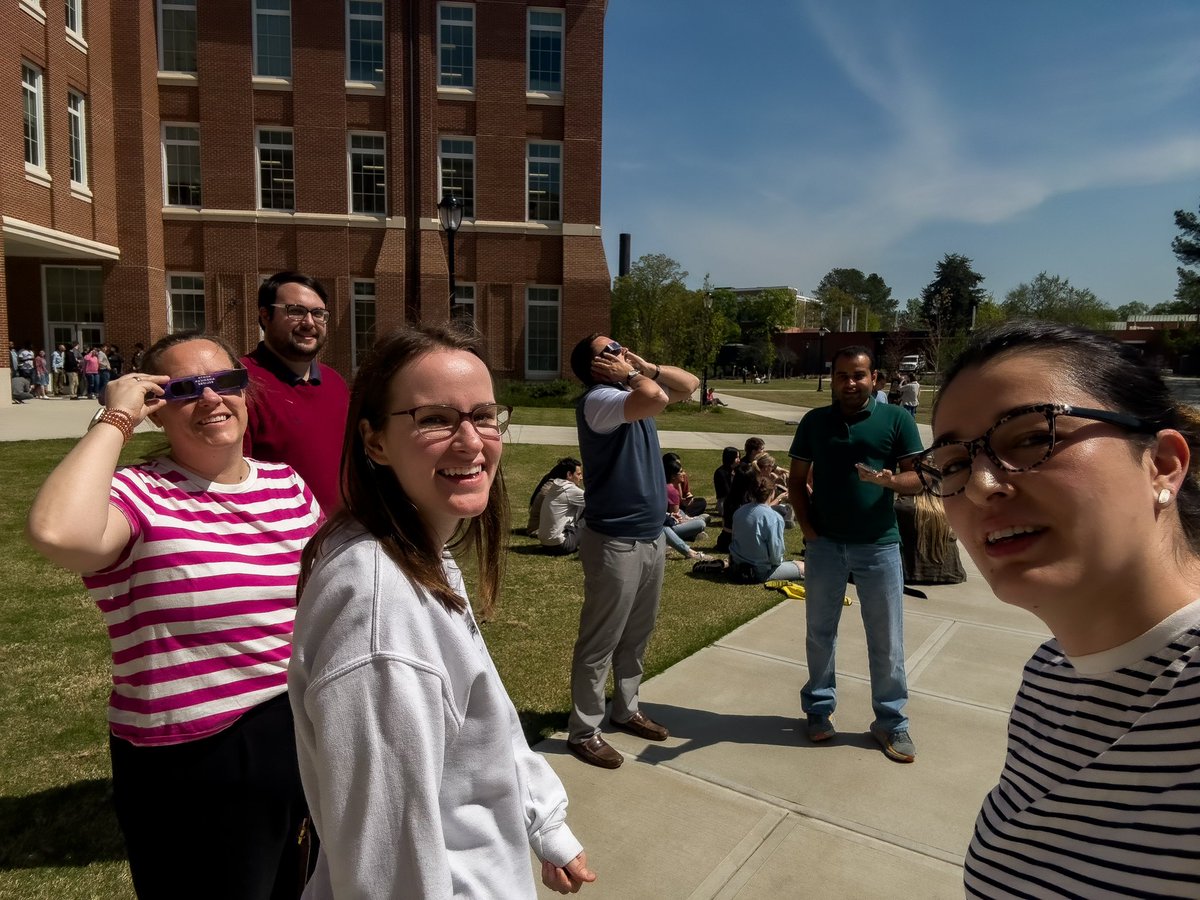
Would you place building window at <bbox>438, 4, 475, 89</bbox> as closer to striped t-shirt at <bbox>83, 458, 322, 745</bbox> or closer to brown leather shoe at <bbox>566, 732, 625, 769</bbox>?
brown leather shoe at <bbox>566, 732, 625, 769</bbox>


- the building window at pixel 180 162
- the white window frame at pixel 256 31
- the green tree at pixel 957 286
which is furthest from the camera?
the green tree at pixel 957 286

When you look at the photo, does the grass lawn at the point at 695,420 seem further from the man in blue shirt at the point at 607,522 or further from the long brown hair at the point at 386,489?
the long brown hair at the point at 386,489

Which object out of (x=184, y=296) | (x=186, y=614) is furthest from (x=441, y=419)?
(x=184, y=296)

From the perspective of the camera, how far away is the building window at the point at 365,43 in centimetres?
2739

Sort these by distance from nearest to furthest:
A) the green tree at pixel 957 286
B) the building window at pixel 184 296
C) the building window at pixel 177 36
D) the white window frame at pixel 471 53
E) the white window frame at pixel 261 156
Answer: the building window at pixel 177 36
the white window frame at pixel 261 156
the building window at pixel 184 296
the white window frame at pixel 471 53
the green tree at pixel 957 286

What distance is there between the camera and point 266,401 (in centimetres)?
311

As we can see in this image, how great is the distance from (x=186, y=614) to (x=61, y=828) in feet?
6.94

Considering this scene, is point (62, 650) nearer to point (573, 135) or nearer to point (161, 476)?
point (161, 476)

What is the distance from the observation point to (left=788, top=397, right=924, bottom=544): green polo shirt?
13.4 feet

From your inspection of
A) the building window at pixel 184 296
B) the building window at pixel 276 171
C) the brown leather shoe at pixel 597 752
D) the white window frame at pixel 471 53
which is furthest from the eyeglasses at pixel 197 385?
the white window frame at pixel 471 53

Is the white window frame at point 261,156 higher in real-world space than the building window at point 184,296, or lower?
higher

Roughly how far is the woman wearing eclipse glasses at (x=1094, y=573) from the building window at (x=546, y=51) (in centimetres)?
3014

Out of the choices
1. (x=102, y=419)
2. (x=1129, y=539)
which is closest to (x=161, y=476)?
(x=102, y=419)

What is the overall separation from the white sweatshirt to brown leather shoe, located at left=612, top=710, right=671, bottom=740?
2916mm
